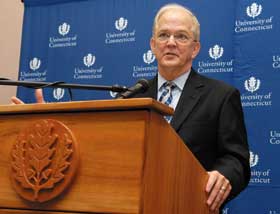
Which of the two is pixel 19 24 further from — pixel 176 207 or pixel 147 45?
pixel 176 207

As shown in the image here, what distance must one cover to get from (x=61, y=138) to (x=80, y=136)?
54mm

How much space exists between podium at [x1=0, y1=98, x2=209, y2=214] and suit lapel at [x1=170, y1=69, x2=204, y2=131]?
59 cm

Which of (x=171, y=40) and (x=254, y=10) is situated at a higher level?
(x=254, y=10)

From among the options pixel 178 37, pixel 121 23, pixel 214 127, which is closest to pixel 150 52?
pixel 121 23

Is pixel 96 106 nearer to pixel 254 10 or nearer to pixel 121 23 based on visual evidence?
pixel 254 10

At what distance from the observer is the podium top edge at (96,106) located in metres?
1.31

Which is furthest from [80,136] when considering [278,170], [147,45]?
[147,45]

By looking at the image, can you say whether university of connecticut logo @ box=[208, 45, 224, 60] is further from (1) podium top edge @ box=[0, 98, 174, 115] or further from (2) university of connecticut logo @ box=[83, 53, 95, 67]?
(1) podium top edge @ box=[0, 98, 174, 115]

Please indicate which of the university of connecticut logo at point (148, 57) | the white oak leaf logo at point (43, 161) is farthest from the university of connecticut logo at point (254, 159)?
the white oak leaf logo at point (43, 161)

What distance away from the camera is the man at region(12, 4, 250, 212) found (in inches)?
75.0

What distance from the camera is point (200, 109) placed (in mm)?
2180

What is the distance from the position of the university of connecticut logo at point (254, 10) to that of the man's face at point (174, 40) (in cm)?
148

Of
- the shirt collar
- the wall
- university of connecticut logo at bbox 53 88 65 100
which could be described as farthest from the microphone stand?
the wall

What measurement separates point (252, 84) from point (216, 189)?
2.09 metres
